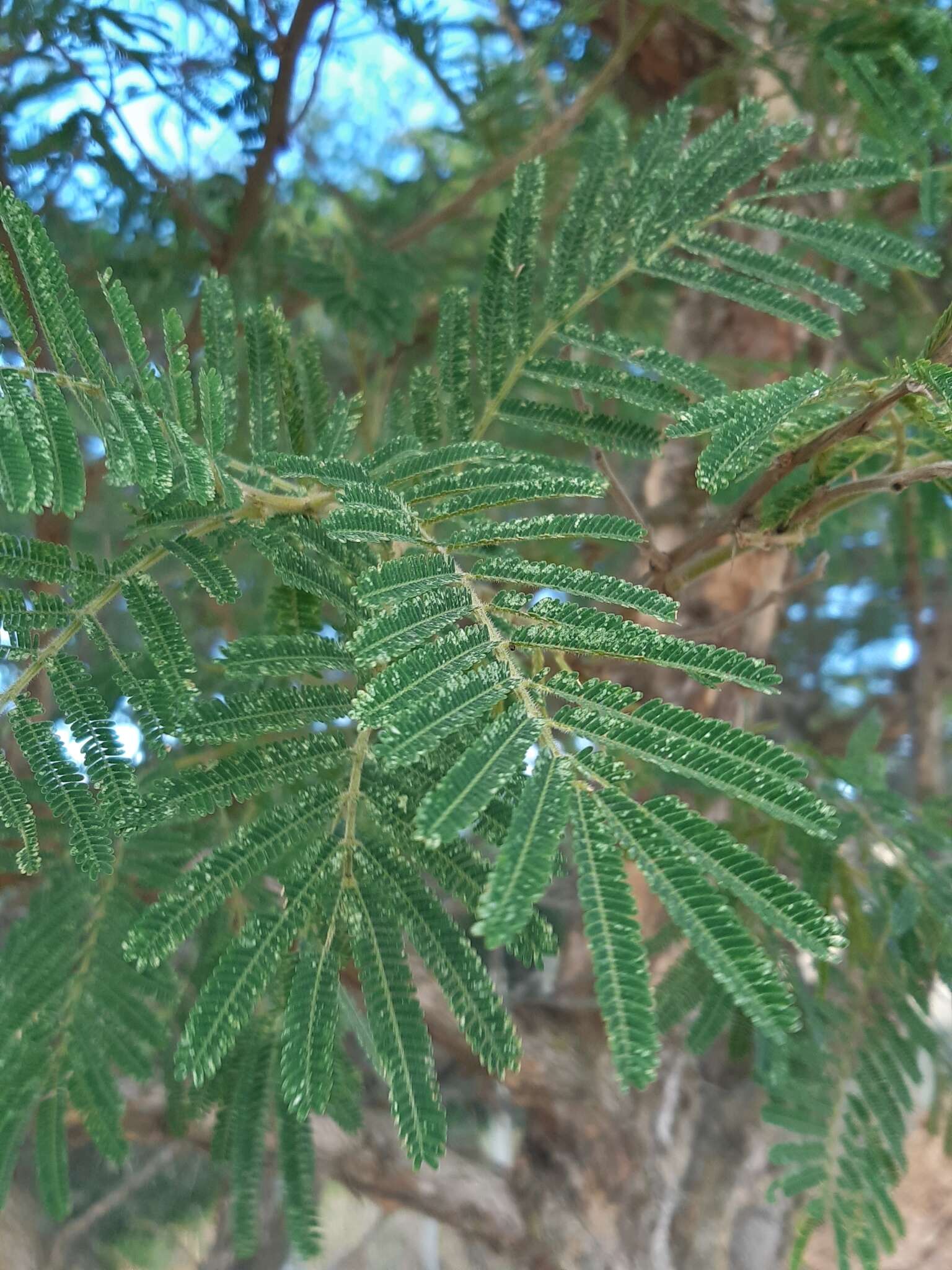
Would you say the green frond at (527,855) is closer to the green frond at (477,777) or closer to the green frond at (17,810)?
the green frond at (477,777)

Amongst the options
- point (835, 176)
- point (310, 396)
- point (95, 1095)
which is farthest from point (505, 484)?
point (95, 1095)

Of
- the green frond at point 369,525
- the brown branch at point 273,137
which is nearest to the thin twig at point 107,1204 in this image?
the brown branch at point 273,137

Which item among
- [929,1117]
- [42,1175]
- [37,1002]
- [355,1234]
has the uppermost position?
[37,1002]

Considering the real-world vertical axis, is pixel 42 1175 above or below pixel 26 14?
below

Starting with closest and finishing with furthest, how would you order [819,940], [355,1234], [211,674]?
1. [819,940]
2. [211,674]
3. [355,1234]

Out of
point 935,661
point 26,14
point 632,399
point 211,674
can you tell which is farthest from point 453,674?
point 935,661

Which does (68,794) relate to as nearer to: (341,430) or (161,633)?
(161,633)

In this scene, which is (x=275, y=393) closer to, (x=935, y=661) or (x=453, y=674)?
(x=453, y=674)
